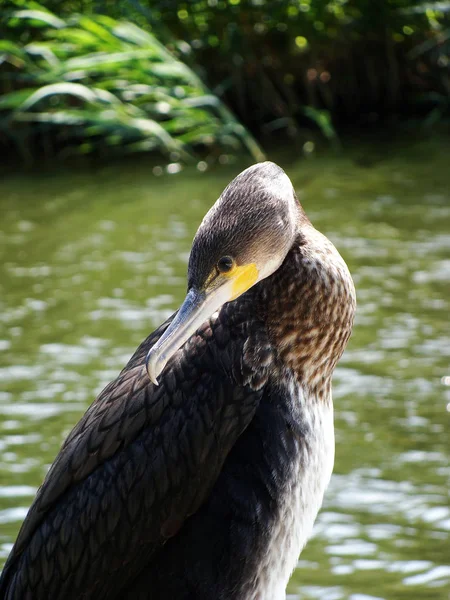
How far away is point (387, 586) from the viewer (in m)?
4.22

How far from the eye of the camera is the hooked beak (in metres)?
2.73

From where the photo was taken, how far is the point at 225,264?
2.79 meters

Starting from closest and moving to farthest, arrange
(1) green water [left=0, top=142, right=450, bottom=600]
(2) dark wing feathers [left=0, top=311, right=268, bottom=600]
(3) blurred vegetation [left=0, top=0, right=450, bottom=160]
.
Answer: (2) dark wing feathers [left=0, top=311, right=268, bottom=600], (1) green water [left=0, top=142, right=450, bottom=600], (3) blurred vegetation [left=0, top=0, right=450, bottom=160]

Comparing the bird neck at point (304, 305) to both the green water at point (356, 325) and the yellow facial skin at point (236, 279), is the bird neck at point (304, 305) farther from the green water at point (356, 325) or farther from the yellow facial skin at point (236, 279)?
the green water at point (356, 325)

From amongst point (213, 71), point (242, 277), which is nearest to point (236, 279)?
point (242, 277)

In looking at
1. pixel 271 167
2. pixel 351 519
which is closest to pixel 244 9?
pixel 351 519

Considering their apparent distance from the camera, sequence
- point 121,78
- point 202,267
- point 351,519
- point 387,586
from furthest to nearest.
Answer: point 121,78 → point 351,519 → point 387,586 → point 202,267

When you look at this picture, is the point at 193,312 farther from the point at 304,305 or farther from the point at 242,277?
the point at 304,305

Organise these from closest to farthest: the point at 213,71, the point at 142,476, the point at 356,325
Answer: the point at 142,476
the point at 356,325
the point at 213,71

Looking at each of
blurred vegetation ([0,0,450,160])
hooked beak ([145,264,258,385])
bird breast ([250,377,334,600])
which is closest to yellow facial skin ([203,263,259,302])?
hooked beak ([145,264,258,385])

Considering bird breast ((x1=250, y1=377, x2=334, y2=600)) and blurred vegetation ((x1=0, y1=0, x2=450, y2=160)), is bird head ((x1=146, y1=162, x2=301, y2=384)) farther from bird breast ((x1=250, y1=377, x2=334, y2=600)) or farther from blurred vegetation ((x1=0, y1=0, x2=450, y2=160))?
blurred vegetation ((x1=0, y1=0, x2=450, y2=160))

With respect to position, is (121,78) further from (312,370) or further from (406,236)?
(312,370)

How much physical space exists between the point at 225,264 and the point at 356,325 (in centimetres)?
377

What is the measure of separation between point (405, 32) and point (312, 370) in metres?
8.30
